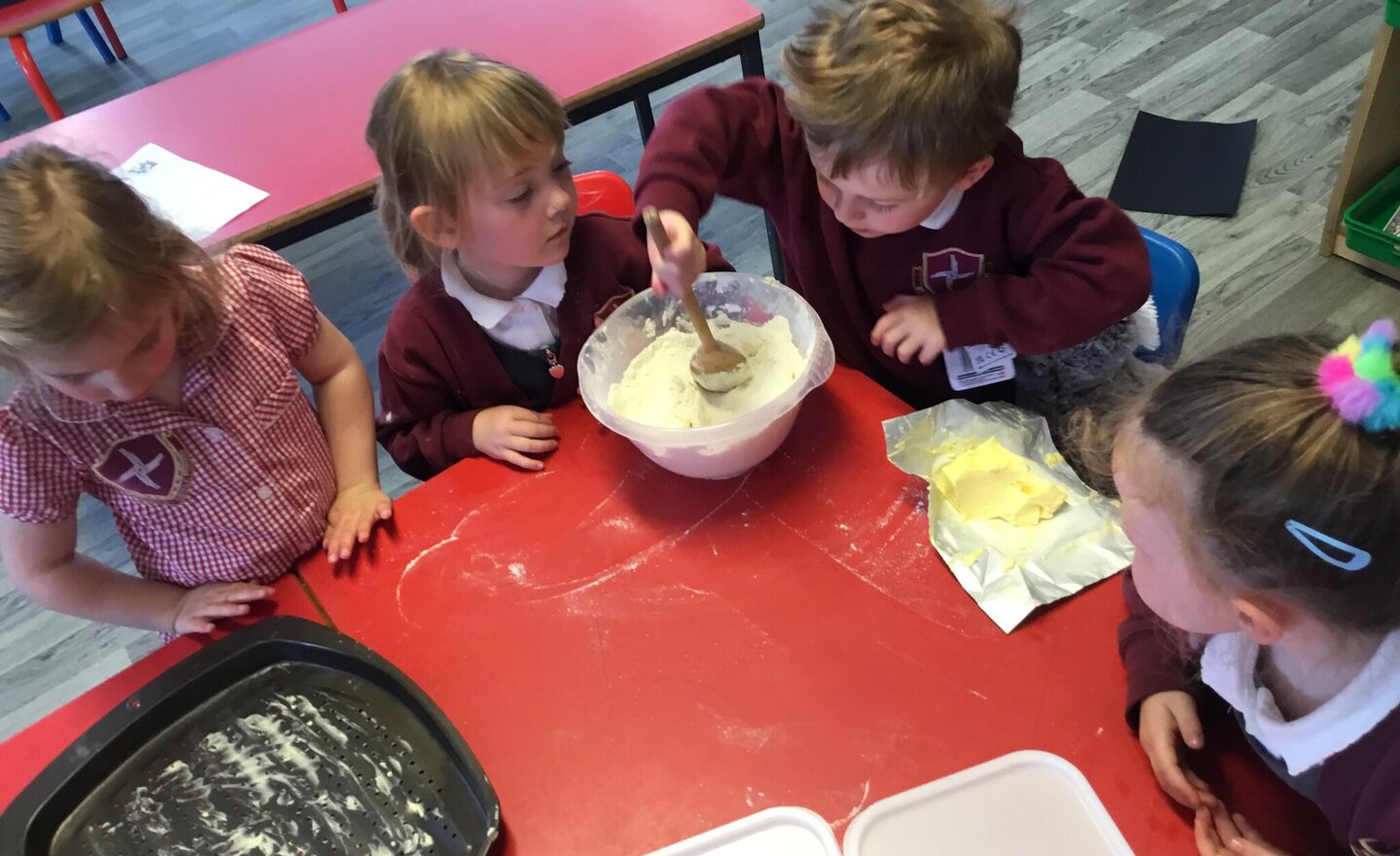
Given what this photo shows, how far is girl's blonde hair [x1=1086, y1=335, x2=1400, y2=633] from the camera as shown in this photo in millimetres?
573

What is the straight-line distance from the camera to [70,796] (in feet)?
2.78

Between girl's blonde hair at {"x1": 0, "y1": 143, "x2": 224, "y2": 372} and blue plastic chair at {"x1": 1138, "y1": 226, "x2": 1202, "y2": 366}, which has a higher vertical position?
girl's blonde hair at {"x1": 0, "y1": 143, "x2": 224, "y2": 372}

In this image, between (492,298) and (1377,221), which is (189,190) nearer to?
(492,298)

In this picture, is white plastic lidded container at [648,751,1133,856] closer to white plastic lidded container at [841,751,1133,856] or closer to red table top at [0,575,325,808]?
white plastic lidded container at [841,751,1133,856]

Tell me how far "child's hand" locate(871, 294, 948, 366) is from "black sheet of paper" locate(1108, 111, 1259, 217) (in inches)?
64.4

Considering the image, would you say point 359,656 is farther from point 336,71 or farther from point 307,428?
point 336,71

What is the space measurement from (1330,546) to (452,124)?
2.94ft

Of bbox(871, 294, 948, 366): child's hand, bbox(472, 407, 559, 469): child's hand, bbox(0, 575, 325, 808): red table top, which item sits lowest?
bbox(0, 575, 325, 808): red table top

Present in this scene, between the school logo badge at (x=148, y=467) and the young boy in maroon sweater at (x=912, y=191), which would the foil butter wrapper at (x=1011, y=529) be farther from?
the school logo badge at (x=148, y=467)

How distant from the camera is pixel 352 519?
1.10 m

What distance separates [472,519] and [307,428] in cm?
29

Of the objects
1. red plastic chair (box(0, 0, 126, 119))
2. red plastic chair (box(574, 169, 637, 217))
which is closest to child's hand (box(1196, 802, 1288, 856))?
red plastic chair (box(574, 169, 637, 217))

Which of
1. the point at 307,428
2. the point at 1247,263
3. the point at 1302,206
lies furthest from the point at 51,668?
the point at 1302,206

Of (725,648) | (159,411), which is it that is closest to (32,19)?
(159,411)
